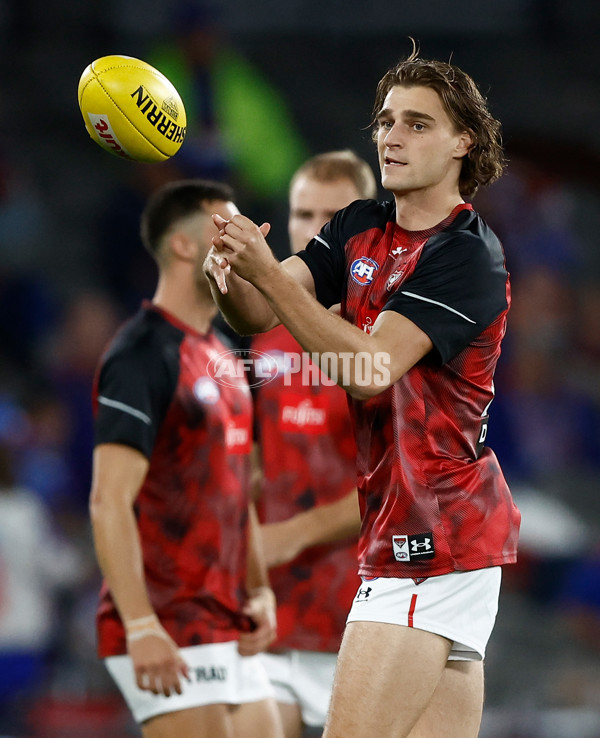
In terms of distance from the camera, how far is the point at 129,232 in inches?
414

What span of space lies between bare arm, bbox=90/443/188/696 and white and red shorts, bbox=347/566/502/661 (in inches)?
37.4

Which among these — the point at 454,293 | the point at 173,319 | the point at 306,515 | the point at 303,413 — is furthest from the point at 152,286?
the point at 454,293

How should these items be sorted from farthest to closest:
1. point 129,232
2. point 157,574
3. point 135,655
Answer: point 129,232 < point 157,574 < point 135,655

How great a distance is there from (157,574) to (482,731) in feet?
12.8

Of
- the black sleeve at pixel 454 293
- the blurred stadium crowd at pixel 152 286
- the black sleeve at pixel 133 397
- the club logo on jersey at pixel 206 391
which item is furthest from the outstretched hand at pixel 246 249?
the blurred stadium crowd at pixel 152 286

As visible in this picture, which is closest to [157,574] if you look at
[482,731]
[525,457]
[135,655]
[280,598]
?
[135,655]

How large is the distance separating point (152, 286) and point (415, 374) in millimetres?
7170

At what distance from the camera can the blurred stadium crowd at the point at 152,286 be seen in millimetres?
7652

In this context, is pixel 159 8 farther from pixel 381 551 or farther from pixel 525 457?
pixel 381 551

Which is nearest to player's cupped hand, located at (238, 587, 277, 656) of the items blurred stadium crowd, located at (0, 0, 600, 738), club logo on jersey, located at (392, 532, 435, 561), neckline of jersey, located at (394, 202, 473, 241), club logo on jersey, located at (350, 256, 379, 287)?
club logo on jersey, located at (392, 532, 435, 561)

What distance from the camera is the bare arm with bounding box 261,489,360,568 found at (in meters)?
4.56

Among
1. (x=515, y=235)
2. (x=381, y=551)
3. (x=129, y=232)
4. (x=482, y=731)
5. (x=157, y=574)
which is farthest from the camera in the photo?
(x=515, y=235)

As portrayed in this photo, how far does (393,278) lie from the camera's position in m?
3.43

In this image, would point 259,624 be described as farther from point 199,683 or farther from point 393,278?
point 393,278
